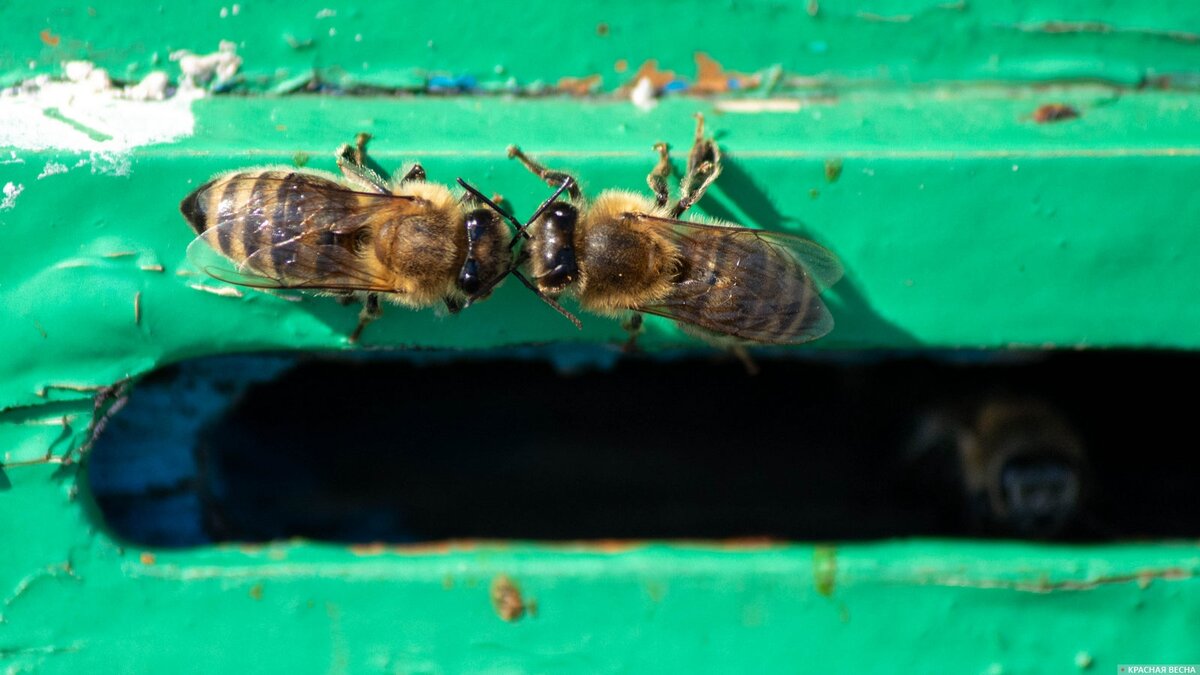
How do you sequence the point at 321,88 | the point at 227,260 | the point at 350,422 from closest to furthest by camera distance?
the point at 227,260
the point at 321,88
the point at 350,422

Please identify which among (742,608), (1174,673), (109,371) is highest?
(109,371)

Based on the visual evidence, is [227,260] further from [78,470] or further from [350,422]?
[350,422]

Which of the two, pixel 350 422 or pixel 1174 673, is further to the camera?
pixel 350 422

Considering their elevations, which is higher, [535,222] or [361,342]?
[535,222]

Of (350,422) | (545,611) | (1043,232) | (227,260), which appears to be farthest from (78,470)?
(1043,232)

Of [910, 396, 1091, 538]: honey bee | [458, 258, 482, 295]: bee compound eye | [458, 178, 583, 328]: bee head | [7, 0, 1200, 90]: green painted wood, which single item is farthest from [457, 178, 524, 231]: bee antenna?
[910, 396, 1091, 538]: honey bee

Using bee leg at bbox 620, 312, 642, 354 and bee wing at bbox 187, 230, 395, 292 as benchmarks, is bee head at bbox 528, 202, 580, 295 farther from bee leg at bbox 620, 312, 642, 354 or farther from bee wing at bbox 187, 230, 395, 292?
bee wing at bbox 187, 230, 395, 292

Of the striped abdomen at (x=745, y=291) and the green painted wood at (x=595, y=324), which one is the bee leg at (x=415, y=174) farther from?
the striped abdomen at (x=745, y=291)
